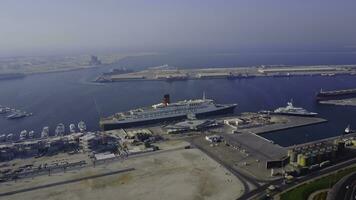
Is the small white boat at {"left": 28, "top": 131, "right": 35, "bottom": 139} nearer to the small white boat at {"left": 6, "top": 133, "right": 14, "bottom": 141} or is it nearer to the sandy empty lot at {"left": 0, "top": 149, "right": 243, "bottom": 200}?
the small white boat at {"left": 6, "top": 133, "right": 14, "bottom": 141}

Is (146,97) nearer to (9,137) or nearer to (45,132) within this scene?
(45,132)

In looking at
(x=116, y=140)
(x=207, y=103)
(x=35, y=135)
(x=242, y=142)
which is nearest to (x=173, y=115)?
(x=207, y=103)

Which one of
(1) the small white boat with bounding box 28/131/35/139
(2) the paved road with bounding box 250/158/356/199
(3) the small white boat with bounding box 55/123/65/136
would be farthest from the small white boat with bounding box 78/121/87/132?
(2) the paved road with bounding box 250/158/356/199

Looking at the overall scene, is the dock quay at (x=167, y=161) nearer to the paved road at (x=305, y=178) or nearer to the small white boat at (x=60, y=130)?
the paved road at (x=305, y=178)

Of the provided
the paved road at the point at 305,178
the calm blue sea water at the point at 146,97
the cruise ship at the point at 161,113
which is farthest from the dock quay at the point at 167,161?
the calm blue sea water at the point at 146,97

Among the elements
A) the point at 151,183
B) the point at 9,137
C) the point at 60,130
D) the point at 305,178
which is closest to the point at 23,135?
the point at 9,137

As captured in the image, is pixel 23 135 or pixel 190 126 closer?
pixel 190 126
